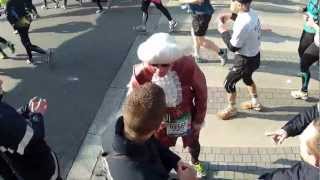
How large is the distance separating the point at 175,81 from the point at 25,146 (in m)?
1.37

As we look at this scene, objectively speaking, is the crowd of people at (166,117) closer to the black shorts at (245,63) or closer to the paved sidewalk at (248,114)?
the black shorts at (245,63)

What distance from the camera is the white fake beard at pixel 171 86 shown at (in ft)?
14.3

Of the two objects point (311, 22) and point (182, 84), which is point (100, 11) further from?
point (182, 84)

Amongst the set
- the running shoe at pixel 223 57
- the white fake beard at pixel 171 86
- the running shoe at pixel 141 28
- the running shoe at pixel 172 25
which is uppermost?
the white fake beard at pixel 171 86

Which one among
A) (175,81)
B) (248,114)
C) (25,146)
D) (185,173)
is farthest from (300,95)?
(25,146)

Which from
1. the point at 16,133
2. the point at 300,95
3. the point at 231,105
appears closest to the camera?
the point at 16,133

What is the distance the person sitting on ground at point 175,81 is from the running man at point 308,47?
240cm

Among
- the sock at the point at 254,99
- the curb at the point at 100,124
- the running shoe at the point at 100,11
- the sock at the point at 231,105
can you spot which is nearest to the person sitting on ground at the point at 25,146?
the curb at the point at 100,124

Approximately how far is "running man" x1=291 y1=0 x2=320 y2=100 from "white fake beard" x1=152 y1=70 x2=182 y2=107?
271 centimetres

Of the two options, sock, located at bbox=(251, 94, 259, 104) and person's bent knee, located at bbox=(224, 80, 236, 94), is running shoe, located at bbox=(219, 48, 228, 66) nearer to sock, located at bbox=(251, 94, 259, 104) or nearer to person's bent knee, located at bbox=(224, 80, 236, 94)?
sock, located at bbox=(251, 94, 259, 104)

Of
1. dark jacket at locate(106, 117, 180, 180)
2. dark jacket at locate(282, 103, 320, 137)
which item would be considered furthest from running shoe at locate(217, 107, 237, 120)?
dark jacket at locate(106, 117, 180, 180)

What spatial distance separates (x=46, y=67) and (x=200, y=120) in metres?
4.30

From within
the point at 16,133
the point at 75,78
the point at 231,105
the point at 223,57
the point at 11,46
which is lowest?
the point at 75,78

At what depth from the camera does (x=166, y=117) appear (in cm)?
466
